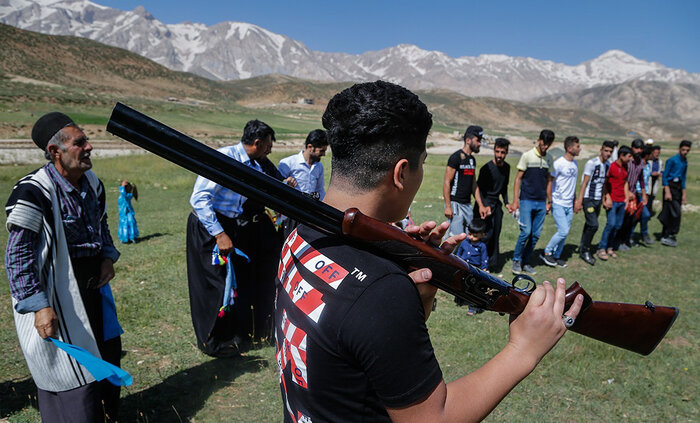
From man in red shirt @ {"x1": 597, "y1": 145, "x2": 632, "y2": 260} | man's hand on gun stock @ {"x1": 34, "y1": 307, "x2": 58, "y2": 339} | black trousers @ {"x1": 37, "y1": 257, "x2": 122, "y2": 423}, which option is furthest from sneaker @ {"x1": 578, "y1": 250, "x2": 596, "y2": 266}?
man's hand on gun stock @ {"x1": 34, "y1": 307, "x2": 58, "y2": 339}

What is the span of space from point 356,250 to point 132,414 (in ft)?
11.9

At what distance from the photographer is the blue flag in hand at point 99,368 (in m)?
2.64

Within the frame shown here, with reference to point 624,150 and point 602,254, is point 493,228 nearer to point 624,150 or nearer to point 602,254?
point 602,254

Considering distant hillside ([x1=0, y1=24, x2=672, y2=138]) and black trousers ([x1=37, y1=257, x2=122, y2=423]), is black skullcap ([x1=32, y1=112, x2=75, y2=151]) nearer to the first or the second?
black trousers ([x1=37, y1=257, x2=122, y2=423])

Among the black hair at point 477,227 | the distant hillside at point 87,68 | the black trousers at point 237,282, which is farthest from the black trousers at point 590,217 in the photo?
the distant hillside at point 87,68

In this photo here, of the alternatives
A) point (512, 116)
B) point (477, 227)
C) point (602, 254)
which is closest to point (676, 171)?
point (602, 254)

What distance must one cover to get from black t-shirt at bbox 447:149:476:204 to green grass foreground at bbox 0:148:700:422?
1.78 meters

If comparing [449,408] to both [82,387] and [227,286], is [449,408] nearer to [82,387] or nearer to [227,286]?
[82,387]

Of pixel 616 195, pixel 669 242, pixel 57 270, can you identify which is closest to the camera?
pixel 57 270

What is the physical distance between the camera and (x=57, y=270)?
9.52ft

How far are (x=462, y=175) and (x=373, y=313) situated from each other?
21.0 ft

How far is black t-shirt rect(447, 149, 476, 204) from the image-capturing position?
7203 mm

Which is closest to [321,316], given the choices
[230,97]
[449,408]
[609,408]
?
[449,408]

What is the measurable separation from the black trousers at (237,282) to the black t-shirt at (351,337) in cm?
364
